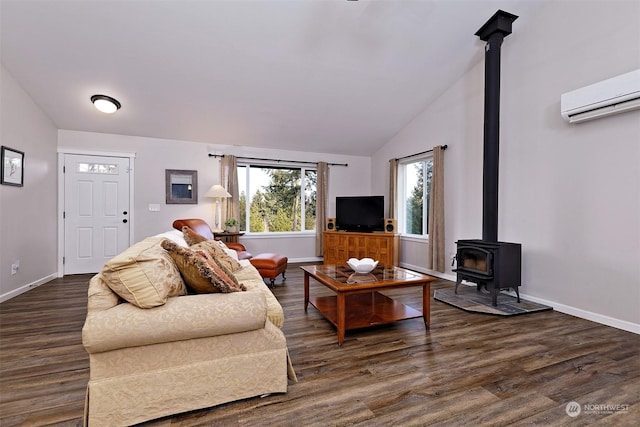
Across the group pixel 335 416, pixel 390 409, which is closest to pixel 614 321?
pixel 390 409

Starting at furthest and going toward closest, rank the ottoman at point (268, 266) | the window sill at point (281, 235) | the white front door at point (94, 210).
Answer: the window sill at point (281, 235) < the white front door at point (94, 210) < the ottoman at point (268, 266)

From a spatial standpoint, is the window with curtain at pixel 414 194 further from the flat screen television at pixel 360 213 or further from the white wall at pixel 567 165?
the white wall at pixel 567 165

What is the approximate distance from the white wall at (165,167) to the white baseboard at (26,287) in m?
1.20

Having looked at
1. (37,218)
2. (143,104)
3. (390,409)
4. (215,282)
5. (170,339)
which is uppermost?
(143,104)

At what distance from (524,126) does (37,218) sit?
634 cm

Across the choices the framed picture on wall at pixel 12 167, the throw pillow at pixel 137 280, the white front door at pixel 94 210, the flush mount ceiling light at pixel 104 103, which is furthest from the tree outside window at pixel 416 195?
the framed picture on wall at pixel 12 167

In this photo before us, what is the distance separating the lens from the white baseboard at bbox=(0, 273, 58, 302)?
349 cm

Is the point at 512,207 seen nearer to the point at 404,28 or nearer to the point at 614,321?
the point at 614,321

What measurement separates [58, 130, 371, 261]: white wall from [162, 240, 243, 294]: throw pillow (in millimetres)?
3948

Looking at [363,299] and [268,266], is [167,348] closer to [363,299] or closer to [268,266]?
[363,299]

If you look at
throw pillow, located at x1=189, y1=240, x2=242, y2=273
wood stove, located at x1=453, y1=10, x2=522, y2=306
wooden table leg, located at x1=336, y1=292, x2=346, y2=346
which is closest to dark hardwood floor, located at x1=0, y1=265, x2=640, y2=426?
wooden table leg, located at x1=336, y1=292, x2=346, y2=346

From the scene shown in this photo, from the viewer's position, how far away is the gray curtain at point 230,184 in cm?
550

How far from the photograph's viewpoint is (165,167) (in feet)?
17.4

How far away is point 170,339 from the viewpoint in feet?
4.96
